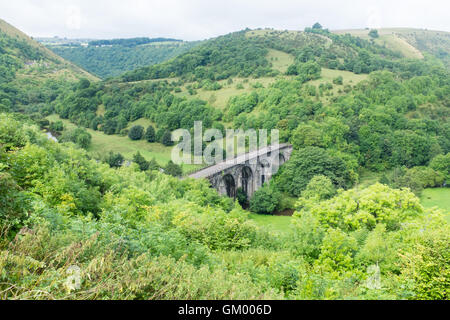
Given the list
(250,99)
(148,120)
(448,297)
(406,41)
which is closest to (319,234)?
(448,297)

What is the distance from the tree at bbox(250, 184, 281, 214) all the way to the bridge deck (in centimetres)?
559

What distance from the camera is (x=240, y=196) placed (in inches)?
2008

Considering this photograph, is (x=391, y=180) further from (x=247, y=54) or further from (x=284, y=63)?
(x=247, y=54)

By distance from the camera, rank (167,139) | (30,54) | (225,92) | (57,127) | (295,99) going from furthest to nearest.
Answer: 1. (30,54)
2. (225,92)
3. (57,127)
4. (295,99)
5. (167,139)

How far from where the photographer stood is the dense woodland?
7401 mm

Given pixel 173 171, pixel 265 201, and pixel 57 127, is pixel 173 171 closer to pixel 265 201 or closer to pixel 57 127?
pixel 265 201

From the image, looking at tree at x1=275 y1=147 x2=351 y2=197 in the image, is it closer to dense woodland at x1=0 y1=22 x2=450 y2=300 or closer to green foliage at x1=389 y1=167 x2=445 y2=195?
dense woodland at x1=0 y1=22 x2=450 y2=300

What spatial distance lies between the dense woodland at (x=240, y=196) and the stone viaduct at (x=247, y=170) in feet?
9.45

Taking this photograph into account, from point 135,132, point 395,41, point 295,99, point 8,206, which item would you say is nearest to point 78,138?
point 135,132

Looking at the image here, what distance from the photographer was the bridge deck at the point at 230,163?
42312 millimetres

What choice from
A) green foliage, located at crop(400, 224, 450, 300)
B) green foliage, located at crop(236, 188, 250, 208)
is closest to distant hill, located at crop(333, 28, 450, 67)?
green foliage, located at crop(236, 188, 250, 208)

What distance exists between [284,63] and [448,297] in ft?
324

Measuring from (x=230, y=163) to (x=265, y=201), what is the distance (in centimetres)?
749

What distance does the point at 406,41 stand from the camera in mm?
175375
